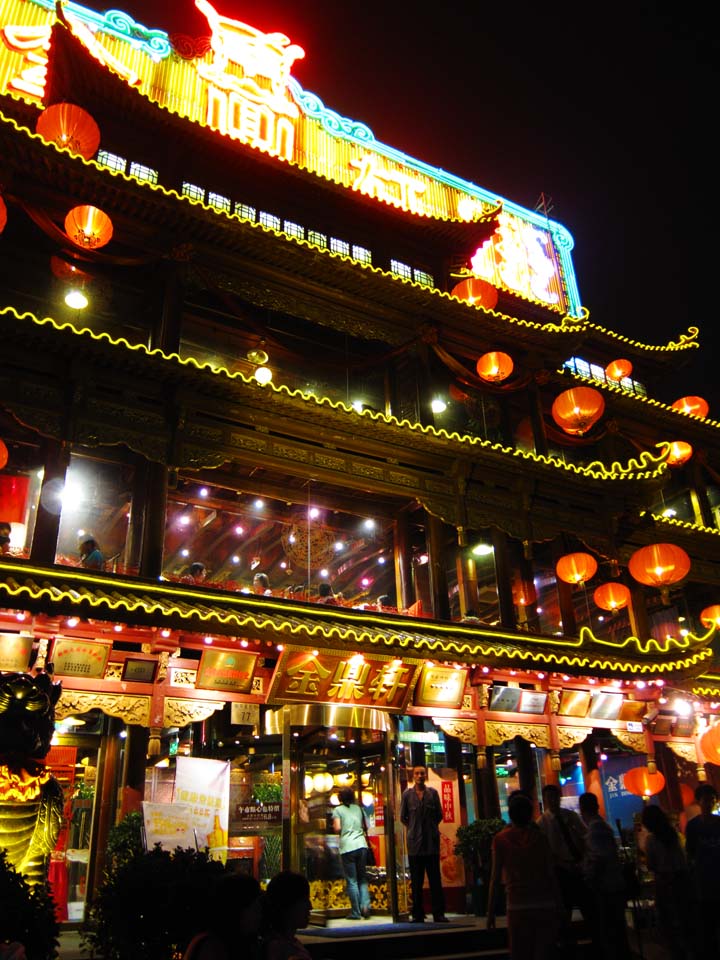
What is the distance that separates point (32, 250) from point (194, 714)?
→ 8112 mm

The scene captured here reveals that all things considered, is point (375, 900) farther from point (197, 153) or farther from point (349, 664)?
point (197, 153)

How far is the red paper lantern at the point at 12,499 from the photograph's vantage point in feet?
36.3

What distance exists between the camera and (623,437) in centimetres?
Answer: 1878

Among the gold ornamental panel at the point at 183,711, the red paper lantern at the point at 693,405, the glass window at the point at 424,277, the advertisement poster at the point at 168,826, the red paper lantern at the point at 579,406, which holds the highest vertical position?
the glass window at the point at 424,277

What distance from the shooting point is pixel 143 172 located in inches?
550

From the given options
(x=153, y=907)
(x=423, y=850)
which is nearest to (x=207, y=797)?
(x=423, y=850)

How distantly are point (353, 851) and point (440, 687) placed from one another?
8.78ft

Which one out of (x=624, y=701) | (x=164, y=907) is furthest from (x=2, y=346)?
(x=624, y=701)

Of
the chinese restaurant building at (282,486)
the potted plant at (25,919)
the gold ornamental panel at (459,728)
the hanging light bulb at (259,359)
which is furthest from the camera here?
the hanging light bulb at (259,359)

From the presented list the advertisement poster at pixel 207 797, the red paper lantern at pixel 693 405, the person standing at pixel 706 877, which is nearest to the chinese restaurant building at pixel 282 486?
the advertisement poster at pixel 207 797

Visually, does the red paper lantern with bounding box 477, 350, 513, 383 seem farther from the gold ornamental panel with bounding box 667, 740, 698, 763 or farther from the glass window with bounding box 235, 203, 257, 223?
the gold ornamental panel with bounding box 667, 740, 698, 763

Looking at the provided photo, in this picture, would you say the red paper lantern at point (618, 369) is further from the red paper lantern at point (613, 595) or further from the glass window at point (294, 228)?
the glass window at point (294, 228)

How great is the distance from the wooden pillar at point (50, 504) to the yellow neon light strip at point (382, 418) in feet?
5.37

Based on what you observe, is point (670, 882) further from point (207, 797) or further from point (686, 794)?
point (686, 794)
